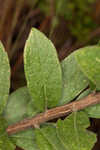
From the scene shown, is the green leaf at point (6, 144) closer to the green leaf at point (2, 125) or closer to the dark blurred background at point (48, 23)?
the green leaf at point (2, 125)

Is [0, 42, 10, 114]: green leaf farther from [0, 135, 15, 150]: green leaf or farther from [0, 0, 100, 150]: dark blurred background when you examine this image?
[0, 0, 100, 150]: dark blurred background

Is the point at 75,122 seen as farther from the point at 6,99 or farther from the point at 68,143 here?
the point at 6,99

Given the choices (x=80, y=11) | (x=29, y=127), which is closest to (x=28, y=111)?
(x=29, y=127)

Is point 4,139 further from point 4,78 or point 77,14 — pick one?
point 77,14

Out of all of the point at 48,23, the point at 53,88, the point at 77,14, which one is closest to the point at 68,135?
the point at 53,88

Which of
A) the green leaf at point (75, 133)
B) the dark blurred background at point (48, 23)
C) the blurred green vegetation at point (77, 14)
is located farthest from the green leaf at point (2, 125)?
the blurred green vegetation at point (77, 14)
